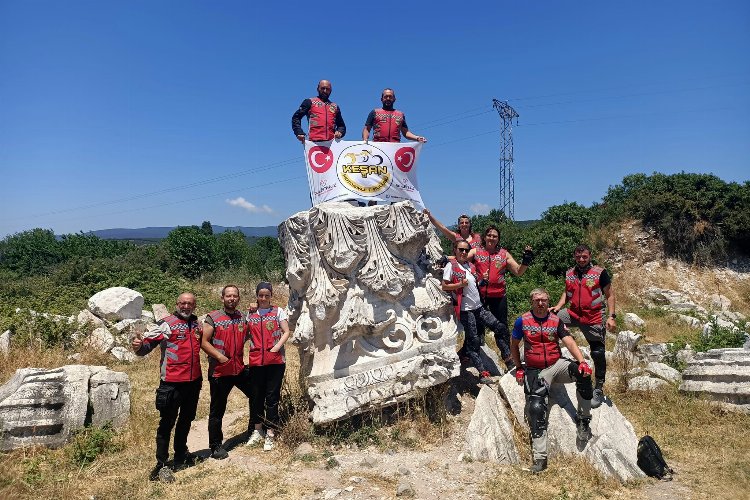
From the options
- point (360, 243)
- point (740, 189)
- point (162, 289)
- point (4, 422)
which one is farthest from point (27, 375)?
point (740, 189)

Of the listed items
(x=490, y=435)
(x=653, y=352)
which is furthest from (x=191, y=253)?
(x=490, y=435)

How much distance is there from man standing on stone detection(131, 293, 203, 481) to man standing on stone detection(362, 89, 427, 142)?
3105 millimetres

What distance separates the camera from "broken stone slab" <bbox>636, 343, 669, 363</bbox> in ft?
26.3

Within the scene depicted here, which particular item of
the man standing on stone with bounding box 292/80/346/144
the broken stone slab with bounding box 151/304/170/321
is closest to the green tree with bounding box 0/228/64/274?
the broken stone slab with bounding box 151/304/170/321

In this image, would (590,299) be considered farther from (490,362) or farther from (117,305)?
(117,305)

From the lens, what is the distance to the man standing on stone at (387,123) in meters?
6.33

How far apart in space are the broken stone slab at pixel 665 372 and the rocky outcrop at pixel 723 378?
14 centimetres

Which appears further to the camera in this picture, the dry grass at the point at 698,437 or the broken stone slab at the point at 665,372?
the broken stone slab at the point at 665,372

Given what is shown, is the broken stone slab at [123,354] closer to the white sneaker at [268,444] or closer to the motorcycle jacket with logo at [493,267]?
the white sneaker at [268,444]

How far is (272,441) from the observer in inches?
207

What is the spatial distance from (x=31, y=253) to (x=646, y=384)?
3202 centimetres

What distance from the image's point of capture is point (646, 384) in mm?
6840

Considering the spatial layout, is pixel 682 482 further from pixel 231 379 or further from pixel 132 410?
pixel 132 410

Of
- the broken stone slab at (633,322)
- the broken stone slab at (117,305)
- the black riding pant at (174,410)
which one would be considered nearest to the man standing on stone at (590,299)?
the black riding pant at (174,410)
